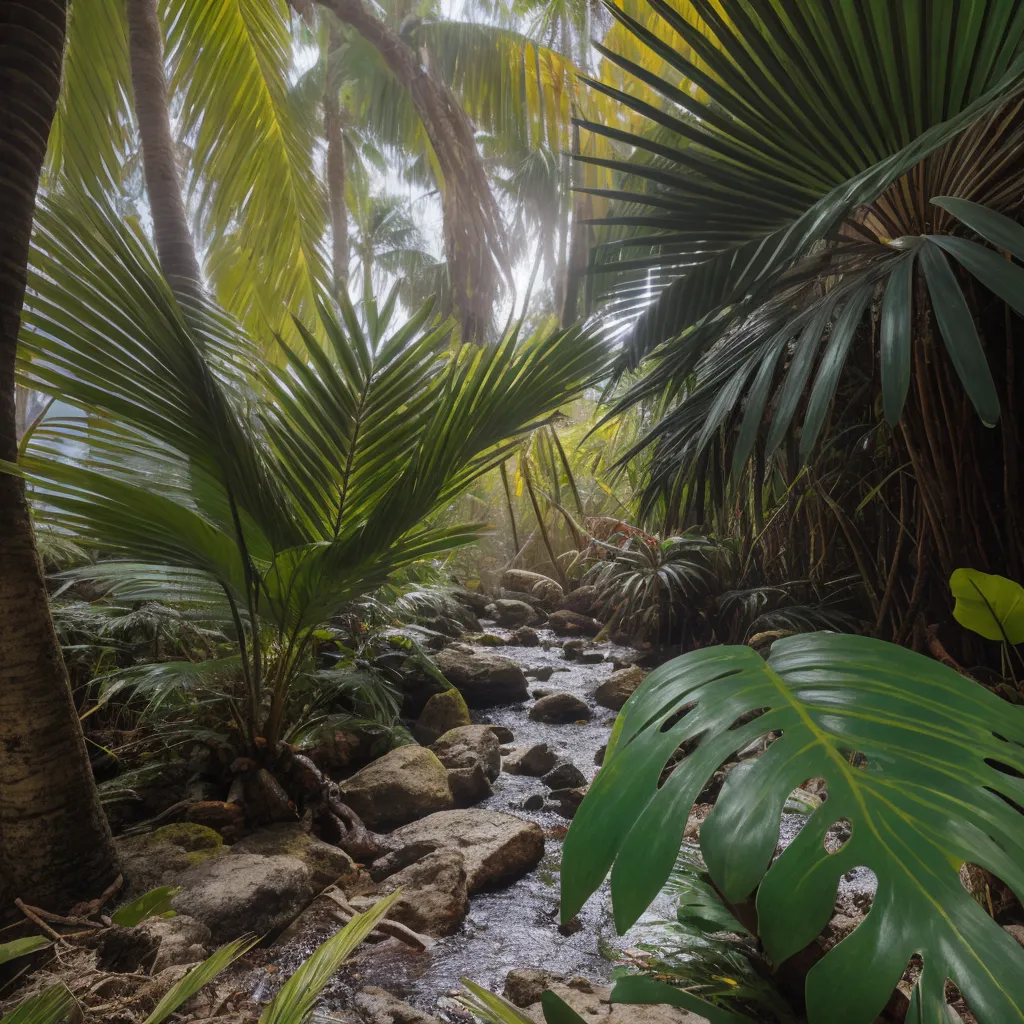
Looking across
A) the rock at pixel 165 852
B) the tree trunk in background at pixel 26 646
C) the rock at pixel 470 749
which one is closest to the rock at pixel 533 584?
the rock at pixel 470 749

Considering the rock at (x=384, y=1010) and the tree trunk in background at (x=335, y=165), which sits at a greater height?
the tree trunk in background at (x=335, y=165)

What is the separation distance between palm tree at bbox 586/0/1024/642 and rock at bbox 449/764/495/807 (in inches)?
47.1

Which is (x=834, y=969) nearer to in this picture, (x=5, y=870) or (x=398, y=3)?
(x=5, y=870)

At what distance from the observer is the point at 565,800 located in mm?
2156

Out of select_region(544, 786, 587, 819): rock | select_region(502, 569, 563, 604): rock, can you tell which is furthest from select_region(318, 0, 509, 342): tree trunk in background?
select_region(544, 786, 587, 819): rock

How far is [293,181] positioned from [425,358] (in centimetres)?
330

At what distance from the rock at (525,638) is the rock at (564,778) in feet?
8.80

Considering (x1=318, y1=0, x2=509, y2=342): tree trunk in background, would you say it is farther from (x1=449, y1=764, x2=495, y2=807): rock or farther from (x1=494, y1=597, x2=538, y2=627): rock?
(x1=449, y1=764, x2=495, y2=807): rock

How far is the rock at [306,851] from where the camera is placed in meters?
1.51

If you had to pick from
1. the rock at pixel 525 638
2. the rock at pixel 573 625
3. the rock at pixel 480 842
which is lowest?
the rock at pixel 573 625

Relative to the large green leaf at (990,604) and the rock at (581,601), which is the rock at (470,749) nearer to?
the large green leaf at (990,604)

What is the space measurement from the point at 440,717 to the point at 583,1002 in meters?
1.94

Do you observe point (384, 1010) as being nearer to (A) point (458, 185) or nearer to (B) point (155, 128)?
(B) point (155, 128)

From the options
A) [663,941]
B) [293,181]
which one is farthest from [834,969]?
[293,181]
